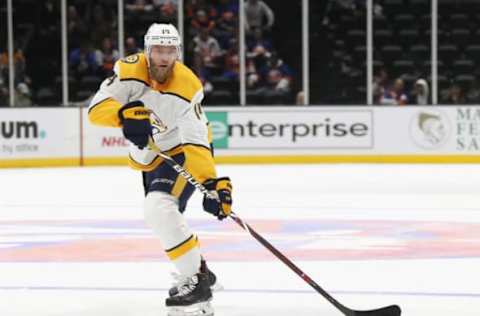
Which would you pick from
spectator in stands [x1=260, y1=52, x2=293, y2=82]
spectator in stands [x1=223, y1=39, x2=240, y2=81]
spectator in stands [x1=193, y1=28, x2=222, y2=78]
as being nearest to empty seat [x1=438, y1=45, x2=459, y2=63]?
spectator in stands [x1=260, y1=52, x2=293, y2=82]

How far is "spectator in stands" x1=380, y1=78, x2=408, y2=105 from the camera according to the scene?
13109 millimetres

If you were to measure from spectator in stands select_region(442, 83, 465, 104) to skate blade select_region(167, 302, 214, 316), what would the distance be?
9.38 meters

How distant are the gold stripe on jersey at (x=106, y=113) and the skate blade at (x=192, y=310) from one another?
29.5 inches

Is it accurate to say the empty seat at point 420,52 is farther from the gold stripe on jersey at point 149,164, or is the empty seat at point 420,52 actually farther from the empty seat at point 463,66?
the gold stripe on jersey at point 149,164

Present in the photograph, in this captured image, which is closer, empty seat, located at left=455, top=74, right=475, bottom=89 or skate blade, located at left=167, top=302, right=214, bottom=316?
skate blade, located at left=167, top=302, right=214, bottom=316

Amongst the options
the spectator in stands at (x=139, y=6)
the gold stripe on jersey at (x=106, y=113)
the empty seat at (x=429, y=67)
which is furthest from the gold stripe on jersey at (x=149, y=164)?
the empty seat at (x=429, y=67)

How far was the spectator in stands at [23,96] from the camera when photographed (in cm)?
1260

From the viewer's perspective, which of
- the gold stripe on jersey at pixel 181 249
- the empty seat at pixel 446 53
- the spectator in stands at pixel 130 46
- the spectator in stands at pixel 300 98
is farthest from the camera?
the empty seat at pixel 446 53

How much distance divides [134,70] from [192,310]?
0.97 metres

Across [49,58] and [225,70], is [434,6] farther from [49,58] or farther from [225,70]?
[49,58]

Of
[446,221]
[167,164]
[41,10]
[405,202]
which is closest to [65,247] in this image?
[167,164]

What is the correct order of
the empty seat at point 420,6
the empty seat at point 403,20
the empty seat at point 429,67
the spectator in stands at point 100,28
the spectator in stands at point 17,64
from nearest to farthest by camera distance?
the spectator in stands at point 17,64 < the spectator in stands at point 100,28 < the empty seat at point 429,67 < the empty seat at point 420,6 < the empty seat at point 403,20

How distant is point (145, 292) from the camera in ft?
14.7

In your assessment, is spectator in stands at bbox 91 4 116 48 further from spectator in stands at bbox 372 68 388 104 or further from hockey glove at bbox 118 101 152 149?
hockey glove at bbox 118 101 152 149
